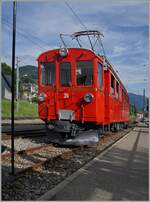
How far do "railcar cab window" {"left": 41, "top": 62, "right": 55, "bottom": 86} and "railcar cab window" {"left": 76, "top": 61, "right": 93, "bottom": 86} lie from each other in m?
0.91

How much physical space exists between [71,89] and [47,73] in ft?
3.70

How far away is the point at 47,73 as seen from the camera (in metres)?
13.6

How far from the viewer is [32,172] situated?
800 centimetres

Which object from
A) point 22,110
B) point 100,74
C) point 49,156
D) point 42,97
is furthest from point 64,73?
point 22,110

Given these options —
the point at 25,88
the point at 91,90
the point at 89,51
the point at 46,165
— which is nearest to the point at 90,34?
the point at 89,51

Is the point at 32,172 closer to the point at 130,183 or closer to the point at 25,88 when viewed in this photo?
the point at 130,183

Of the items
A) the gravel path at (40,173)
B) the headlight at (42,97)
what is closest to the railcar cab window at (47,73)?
the headlight at (42,97)

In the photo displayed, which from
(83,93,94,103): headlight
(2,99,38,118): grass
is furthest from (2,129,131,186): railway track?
(2,99,38,118): grass

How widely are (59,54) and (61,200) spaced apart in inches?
328

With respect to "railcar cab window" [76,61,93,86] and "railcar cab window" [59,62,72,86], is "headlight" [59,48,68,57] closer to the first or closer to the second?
"railcar cab window" [59,62,72,86]

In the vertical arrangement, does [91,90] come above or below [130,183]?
above

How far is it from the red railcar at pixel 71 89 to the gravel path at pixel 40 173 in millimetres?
1204

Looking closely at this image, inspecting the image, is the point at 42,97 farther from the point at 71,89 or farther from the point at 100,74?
the point at 100,74

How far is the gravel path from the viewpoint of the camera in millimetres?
6297
